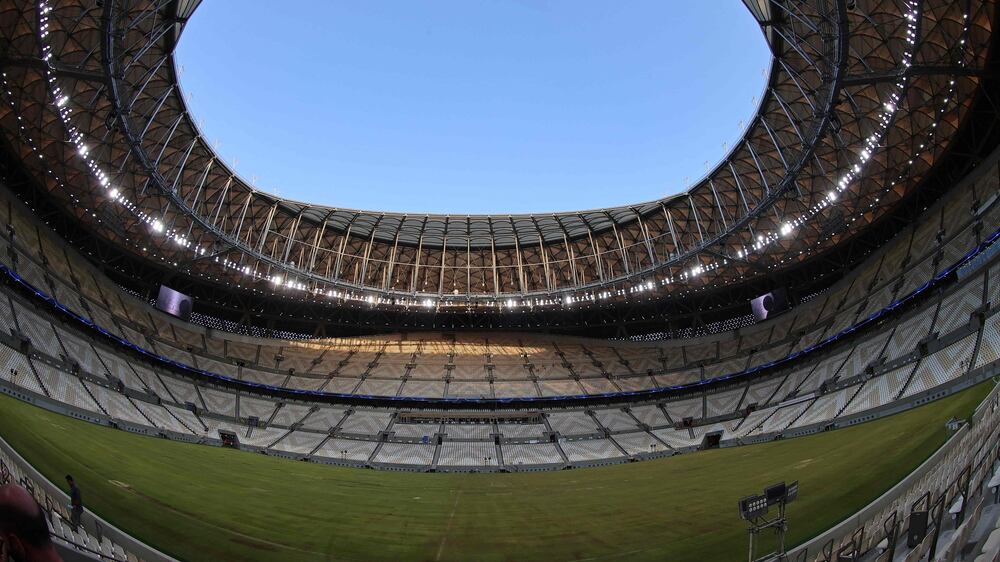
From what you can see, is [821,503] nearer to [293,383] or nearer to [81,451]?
[81,451]

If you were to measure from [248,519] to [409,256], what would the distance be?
46024 mm

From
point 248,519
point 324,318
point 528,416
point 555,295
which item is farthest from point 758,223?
point 324,318

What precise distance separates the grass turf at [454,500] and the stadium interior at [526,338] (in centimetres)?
22

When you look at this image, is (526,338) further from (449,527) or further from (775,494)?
(775,494)

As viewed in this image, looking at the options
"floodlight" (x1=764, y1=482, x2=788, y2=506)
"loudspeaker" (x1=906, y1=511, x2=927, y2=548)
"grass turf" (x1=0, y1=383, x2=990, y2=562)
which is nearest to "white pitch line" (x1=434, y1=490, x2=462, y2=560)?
"grass turf" (x1=0, y1=383, x2=990, y2=562)

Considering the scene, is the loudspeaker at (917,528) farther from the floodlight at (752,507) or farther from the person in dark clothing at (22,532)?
the person in dark clothing at (22,532)

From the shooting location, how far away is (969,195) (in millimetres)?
40094

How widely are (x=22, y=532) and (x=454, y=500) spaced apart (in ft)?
86.5

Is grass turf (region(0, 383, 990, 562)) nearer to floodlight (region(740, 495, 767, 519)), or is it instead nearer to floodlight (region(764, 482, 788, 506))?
floodlight (region(740, 495, 767, 519))

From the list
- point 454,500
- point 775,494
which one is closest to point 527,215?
point 454,500

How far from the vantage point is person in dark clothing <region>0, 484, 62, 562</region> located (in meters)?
2.86

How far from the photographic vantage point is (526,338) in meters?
71.7

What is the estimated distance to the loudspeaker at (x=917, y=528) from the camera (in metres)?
7.96

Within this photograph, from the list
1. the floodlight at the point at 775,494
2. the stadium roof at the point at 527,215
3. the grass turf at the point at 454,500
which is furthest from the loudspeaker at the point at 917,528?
the stadium roof at the point at 527,215
